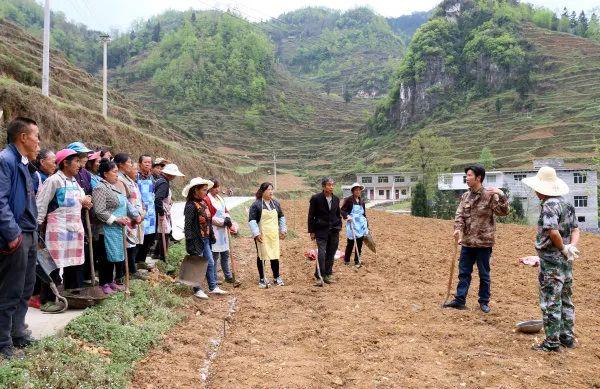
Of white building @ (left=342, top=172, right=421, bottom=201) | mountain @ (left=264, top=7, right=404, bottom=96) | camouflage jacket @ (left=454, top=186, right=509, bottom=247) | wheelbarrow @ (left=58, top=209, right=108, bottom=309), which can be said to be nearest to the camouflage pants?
camouflage jacket @ (left=454, top=186, right=509, bottom=247)

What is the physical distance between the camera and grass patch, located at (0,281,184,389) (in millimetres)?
3398

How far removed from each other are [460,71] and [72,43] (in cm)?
8852

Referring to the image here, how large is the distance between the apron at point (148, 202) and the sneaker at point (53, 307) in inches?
94.2

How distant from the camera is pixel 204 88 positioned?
97.1 meters

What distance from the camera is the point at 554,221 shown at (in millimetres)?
4863

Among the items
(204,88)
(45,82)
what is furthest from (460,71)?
(45,82)

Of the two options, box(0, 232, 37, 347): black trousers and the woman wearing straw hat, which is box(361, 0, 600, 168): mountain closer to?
the woman wearing straw hat

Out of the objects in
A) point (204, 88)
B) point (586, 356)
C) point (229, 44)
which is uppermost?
point (229, 44)

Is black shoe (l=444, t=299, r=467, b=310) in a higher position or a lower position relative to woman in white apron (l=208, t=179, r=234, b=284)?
lower

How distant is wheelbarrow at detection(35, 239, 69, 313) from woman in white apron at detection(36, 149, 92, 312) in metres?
0.07

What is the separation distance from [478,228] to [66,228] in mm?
5059

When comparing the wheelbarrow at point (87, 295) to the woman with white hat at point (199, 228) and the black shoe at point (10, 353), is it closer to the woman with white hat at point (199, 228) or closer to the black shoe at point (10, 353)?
the black shoe at point (10, 353)

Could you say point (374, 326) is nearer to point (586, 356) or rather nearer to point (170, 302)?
point (586, 356)

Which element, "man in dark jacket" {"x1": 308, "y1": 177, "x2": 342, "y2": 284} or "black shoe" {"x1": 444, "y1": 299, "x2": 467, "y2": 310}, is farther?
"man in dark jacket" {"x1": 308, "y1": 177, "x2": 342, "y2": 284}
